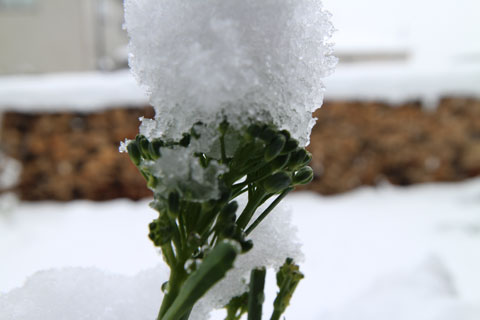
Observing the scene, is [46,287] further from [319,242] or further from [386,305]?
[319,242]

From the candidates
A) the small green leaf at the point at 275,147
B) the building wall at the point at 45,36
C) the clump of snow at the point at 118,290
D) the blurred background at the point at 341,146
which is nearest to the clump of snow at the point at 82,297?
the clump of snow at the point at 118,290

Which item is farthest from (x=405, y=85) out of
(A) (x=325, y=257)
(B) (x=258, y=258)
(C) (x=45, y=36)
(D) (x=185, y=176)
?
(C) (x=45, y=36)

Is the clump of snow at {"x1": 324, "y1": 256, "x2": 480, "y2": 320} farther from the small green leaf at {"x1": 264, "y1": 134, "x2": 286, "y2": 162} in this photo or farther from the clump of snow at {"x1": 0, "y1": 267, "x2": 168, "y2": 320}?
the small green leaf at {"x1": 264, "y1": 134, "x2": 286, "y2": 162}

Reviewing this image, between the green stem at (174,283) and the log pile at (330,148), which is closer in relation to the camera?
the green stem at (174,283)

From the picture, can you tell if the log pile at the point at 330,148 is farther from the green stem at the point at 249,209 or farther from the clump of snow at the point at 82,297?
the green stem at the point at 249,209

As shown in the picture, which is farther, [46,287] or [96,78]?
[96,78]

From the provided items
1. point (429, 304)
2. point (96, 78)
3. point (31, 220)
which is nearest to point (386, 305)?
point (429, 304)

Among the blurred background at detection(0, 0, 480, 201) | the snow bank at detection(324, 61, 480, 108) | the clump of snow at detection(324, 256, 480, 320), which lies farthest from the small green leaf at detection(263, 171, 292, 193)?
the snow bank at detection(324, 61, 480, 108)
